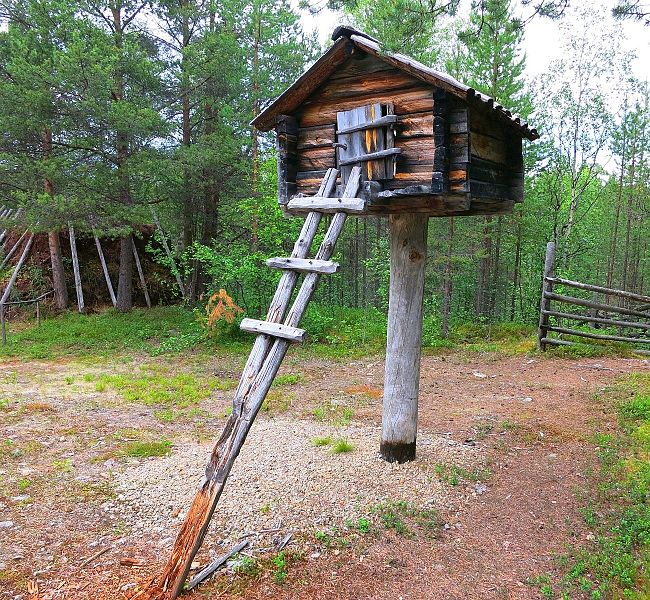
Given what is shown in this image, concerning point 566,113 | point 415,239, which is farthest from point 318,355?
point 566,113

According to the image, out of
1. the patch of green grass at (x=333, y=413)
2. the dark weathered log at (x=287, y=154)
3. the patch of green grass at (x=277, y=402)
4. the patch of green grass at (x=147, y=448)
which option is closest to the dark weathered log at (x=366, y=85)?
the dark weathered log at (x=287, y=154)

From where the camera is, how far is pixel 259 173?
12.7m

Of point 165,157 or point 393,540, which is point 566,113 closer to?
point 165,157

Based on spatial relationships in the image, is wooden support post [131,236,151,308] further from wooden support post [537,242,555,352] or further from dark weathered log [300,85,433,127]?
dark weathered log [300,85,433,127]

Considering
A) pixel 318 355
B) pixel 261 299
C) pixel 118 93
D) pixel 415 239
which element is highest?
pixel 118 93

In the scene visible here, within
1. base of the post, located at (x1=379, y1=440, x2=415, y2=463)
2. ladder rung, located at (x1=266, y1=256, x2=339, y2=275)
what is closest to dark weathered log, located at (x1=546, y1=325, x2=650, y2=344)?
base of the post, located at (x1=379, y1=440, x2=415, y2=463)

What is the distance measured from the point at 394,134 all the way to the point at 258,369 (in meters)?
2.35

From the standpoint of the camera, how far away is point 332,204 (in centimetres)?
414

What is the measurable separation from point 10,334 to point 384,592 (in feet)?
41.8

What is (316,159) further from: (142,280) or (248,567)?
(142,280)

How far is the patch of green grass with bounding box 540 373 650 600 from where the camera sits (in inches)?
134

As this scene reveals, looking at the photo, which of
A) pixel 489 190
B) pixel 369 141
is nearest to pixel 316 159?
pixel 369 141

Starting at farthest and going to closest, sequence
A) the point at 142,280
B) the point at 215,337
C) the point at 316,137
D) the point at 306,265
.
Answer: the point at 142,280 → the point at 215,337 → the point at 316,137 → the point at 306,265

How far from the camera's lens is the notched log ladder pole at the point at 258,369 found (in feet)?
11.0
